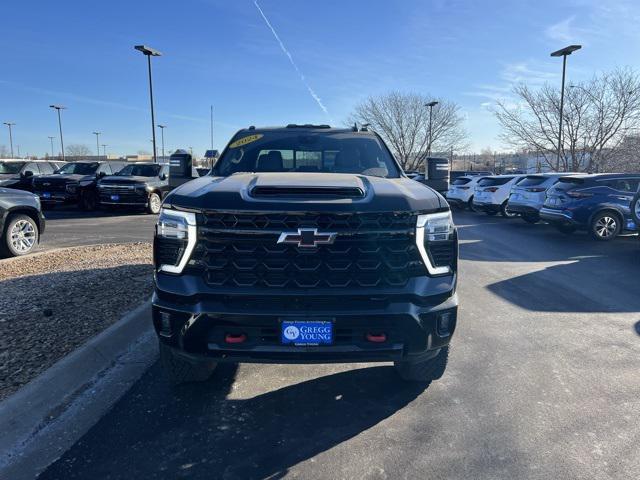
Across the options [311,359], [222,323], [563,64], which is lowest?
[311,359]

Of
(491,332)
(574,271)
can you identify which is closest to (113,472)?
(491,332)

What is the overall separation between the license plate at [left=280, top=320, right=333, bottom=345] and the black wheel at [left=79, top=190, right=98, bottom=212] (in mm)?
16970

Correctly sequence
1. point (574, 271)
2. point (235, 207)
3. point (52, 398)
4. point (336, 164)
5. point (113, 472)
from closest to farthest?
point (113, 472) → point (235, 207) → point (52, 398) → point (336, 164) → point (574, 271)

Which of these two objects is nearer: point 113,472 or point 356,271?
point 113,472

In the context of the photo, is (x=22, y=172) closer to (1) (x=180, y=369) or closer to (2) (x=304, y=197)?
(1) (x=180, y=369)

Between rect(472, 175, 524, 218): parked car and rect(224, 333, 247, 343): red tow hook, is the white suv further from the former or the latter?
rect(224, 333, 247, 343): red tow hook

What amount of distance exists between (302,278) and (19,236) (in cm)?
734

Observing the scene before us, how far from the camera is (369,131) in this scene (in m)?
5.08

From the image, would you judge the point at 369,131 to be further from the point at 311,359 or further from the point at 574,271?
the point at 574,271

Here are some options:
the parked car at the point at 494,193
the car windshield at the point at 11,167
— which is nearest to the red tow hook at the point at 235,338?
the parked car at the point at 494,193

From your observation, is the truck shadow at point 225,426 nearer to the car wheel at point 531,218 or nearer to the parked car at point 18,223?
the parked car at point 18,223

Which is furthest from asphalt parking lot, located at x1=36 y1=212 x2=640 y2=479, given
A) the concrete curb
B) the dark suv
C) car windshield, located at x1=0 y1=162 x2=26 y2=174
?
car windshield, located at x1=0 y1=162 x2=26 y2=174

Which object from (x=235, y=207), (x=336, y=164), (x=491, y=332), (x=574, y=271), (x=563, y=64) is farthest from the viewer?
(x=563, y=64)

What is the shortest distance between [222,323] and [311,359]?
0.55m
